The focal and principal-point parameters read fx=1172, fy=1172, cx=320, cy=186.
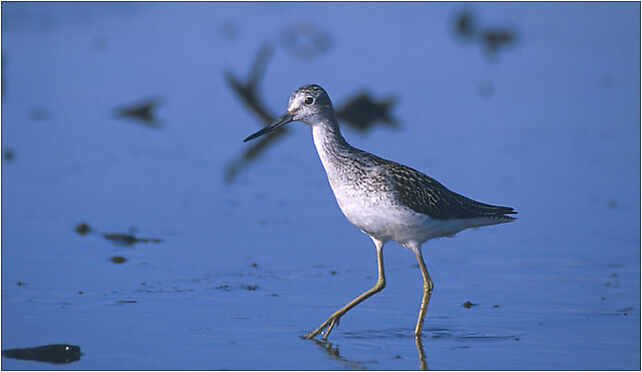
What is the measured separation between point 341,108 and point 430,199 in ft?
22.6

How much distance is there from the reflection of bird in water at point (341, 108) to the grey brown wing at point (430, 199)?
5439 mm

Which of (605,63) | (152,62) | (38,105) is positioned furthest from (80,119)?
(605,63)

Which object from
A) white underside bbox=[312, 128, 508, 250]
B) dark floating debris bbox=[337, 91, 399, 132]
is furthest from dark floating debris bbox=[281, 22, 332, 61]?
white underside bbox=[312, 128, 508, 250]

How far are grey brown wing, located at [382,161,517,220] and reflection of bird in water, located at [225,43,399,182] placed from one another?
5439 mm

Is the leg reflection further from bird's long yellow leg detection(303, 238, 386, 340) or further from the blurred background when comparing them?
bird's long yellow leg detection(303, 238, 386, 340)

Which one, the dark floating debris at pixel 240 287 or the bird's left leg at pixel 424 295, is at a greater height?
the dark floating debris at pixel 240 287

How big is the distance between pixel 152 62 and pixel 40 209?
7.28 m

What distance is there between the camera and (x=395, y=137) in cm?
1399

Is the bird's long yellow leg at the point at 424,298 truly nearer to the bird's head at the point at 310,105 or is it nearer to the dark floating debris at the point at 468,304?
the dark floating debris at the point at 468,304

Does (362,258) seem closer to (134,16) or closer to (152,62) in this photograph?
(152,62)

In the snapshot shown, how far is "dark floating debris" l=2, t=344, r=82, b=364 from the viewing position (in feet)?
23.0

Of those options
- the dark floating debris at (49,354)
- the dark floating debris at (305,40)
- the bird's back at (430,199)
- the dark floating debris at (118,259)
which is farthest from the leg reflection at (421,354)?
the dark floating debris at (305,40)

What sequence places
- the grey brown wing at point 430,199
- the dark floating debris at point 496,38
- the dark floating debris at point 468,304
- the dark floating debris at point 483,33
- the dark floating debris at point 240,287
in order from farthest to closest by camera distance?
the dark floating debris at point 483,33, the dark floating debris at point 496,38, the dark floating debris at point 240,287, the dark floating debris at point 468,304, the grey brown wing at point 430,199

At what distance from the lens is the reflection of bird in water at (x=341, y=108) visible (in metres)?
14.4
